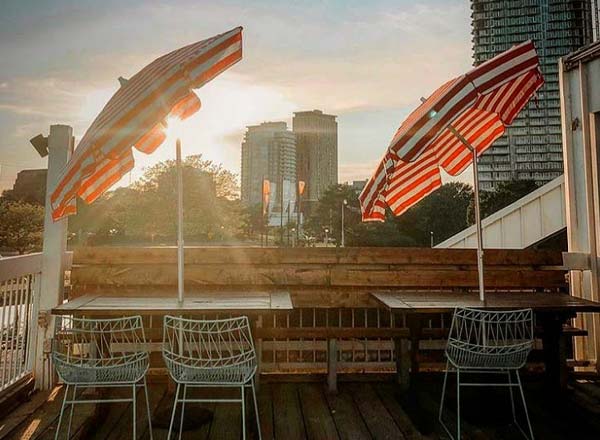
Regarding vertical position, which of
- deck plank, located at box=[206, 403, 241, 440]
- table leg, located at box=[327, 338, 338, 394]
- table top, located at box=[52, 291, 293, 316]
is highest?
table top, located at box=[52, 291, 293, 316]

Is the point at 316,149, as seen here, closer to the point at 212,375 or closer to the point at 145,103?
the point at 145,103

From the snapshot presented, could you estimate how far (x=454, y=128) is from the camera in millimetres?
3525

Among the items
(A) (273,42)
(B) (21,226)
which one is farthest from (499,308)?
(B) (21,226)

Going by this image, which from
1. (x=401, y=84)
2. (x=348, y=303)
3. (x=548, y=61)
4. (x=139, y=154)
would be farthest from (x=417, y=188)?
(x=548, y=61)

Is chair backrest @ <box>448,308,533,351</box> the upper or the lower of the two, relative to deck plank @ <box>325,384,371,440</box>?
upper

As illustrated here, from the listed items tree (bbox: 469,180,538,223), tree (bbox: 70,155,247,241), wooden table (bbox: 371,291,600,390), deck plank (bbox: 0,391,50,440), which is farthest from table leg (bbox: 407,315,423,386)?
tree (bbox: 469,180,538,223)

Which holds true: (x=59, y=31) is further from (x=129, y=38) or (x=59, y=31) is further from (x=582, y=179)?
(x=582, y=179)

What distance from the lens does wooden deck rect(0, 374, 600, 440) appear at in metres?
2.98

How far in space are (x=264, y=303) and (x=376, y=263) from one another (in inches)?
59.2

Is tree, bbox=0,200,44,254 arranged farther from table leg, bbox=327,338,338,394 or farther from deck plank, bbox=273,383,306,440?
table leg, bbox=327,338,338,394

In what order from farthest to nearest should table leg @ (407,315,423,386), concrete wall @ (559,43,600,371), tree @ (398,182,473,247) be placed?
tree @ (398,182,473,247)
concrete wall @ (559,43,600,371)
table leg @ (407,315,423,386)

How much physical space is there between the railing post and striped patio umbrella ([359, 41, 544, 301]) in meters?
3.10

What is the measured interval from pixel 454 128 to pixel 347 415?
8.68ft

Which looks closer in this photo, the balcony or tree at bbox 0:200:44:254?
the balcony
